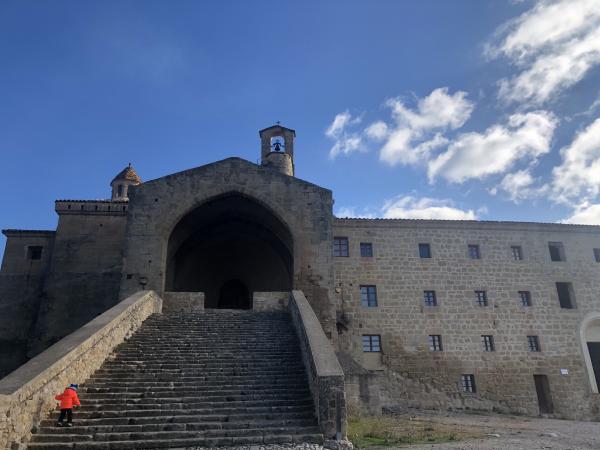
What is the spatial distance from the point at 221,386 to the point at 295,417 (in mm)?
1846

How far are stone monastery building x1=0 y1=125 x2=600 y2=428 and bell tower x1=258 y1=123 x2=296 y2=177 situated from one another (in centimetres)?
409

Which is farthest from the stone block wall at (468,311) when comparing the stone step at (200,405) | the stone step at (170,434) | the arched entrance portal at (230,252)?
the stone step at (170,434)

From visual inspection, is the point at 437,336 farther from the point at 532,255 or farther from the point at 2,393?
the point at 2,393

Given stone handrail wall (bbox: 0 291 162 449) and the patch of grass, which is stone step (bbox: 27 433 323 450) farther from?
the patch of grass

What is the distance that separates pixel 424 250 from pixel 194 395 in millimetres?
14299

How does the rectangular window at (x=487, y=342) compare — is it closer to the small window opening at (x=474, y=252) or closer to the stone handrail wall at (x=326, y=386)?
the small window opening at (x=474, y=252)

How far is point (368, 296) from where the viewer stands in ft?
65.2

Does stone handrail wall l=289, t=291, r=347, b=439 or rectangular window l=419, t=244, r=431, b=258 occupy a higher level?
rectangular window l=419, t=244, r=431, b=258

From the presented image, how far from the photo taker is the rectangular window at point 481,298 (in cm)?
2025

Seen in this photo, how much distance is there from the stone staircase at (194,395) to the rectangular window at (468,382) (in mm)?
9957

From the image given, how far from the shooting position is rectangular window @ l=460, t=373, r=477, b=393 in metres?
18.8

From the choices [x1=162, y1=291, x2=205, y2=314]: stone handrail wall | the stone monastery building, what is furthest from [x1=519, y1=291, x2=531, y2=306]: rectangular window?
[x1=162, y1=291, x2=205, y2=314]: stone handrail wall

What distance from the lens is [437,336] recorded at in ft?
64.1

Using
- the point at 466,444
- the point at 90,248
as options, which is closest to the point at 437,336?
the point at 466,444
